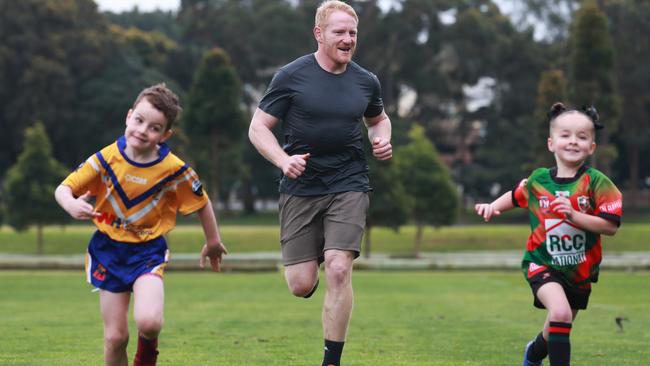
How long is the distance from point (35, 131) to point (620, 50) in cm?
4299

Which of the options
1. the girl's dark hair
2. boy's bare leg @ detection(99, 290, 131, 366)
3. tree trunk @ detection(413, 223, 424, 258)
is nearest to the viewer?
boy's bare leg @ detection(99, 290, 131, 366)

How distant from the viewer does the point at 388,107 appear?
3000 inches

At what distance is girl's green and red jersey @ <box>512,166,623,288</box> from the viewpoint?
25.6 ft

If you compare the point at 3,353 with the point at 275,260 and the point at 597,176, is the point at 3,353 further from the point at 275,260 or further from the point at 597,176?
the point at 275,260

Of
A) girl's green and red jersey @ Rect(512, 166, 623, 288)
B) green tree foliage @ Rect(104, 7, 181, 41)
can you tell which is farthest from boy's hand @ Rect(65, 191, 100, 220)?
green tree foliage @ Rect(104, 7, 181, 41)

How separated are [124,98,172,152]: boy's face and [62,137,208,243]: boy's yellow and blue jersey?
0.58 feet

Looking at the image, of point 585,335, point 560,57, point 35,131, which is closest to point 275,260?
point 35,131

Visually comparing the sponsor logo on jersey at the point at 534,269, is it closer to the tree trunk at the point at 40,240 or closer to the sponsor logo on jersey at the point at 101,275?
the sponsor logo on jersey at the point at 101,275

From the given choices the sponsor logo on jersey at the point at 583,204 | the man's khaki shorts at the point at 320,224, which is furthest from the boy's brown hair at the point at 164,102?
the sponsor logo on jersey at the point at 583,204

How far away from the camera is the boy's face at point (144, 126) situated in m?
7.39

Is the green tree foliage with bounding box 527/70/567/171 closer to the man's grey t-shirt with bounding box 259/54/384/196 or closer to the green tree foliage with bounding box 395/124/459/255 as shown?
the green tree foliage with bounding box 395/124/459/255

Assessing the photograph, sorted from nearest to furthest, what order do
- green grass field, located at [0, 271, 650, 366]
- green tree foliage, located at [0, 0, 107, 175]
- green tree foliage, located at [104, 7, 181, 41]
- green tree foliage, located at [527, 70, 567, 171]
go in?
1. green grass field, located at [0, 271, 650, 366]
2. green tree foliage, located at [527, 70, 567, 171]
3. green tree foliage, located at [0, 0, 107, 175]
4. green tree foliage, located at [104, 7, 181, 41]

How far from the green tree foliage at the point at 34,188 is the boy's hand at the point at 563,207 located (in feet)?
124

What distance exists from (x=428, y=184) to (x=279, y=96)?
34.8 metres
